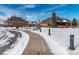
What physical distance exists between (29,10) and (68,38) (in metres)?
0.54

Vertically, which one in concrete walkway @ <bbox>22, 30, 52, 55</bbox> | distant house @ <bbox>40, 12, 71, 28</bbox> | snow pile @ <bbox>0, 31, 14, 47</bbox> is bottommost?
concrete walkway @ <bbox>22, 30, 52, 55</bbox>

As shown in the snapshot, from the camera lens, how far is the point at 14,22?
8.17 ft

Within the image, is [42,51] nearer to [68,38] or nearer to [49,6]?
[68,38]

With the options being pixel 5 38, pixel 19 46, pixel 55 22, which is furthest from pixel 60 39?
pixel 5 38

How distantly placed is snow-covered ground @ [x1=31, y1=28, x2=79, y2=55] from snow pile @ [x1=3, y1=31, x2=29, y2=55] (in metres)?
0.20

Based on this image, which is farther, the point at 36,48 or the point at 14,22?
the point at 14,22

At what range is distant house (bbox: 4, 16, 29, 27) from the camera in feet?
7.99

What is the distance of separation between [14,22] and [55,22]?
475 millimetres

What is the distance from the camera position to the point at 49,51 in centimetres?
238

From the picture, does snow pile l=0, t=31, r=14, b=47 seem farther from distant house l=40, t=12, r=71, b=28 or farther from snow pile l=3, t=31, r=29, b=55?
distant house l=40, t=12, r=71, b=28

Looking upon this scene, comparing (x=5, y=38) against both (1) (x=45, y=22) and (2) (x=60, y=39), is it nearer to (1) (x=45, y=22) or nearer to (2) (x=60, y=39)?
(1) (x=45, y=22)

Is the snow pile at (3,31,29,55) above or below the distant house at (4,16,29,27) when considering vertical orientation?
below

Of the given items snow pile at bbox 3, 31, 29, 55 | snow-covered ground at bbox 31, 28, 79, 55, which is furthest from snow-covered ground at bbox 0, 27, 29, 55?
snow-covered ground at bbox 31, 28, 79, 55
